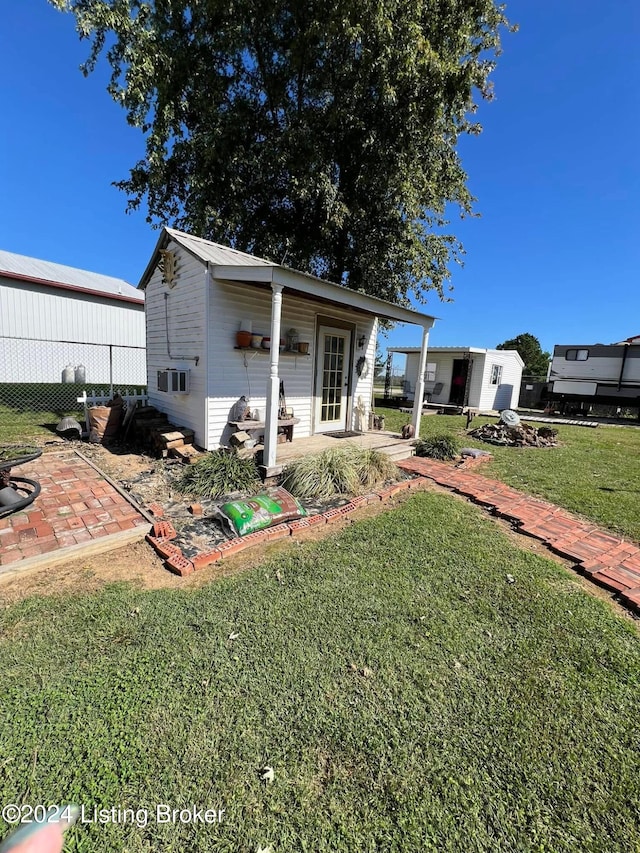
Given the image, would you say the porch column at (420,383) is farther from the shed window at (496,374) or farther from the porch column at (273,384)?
the shed window at (496,374)

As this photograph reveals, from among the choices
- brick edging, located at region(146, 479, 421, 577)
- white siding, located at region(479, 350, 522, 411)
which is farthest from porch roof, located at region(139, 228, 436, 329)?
white siding, located at region(479, 350, 522, 411)

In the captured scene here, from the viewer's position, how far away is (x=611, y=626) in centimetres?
249

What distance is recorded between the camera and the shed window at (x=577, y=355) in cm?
1713

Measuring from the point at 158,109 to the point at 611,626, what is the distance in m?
13.9

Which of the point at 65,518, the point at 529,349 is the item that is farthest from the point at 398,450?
the point at 529,349

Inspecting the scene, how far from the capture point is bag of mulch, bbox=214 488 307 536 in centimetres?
351

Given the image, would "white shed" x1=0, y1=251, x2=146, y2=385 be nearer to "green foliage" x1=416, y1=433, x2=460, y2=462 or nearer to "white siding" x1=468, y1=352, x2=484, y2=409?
"green foliage" x1=416, y1=433, x2=460, y2=462

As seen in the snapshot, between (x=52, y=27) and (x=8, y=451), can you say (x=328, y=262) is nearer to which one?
(x=52, y=27)

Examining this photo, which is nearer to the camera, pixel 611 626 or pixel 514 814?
pixel 514 814

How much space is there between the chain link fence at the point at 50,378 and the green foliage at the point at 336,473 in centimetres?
546

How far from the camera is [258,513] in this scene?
12.0 ft

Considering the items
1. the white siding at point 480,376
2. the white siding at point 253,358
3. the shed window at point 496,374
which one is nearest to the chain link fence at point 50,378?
the white siding at point 253,358

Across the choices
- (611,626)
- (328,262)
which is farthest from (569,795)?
(328,262)

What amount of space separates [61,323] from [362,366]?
1284 centimetres
